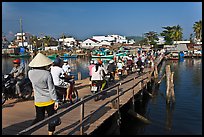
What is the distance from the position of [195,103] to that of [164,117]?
3.54 m

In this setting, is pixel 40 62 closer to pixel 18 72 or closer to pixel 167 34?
pixel 18 72

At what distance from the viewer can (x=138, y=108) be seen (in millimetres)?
12938

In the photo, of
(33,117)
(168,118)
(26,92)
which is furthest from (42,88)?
(168,118)

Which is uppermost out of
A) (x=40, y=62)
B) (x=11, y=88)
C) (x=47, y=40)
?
(x=47, y=40)

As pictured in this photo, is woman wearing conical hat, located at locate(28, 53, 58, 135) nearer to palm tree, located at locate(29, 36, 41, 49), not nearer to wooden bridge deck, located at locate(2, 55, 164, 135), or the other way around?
wooden bridge deck, located at locate(2, 55, 164, 135)

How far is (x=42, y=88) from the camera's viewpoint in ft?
16.2

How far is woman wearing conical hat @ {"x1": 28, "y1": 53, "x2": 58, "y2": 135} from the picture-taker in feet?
16.0

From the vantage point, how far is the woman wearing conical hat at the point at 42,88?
4.88m

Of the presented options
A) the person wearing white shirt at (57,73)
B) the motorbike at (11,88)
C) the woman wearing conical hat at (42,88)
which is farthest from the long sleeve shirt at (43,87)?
A: the motorbike at (11,88)

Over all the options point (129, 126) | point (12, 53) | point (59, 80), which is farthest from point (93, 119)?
point (12, 53)

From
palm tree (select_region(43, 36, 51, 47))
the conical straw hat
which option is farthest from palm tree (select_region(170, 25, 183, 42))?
the conical straw hat

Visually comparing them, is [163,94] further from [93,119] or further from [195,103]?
[93,119]

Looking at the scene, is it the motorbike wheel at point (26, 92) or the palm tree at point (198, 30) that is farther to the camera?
the palm tree at point (198, 30)

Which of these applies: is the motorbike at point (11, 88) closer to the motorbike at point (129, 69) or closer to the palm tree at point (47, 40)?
the motorbike at point (129, 69)
